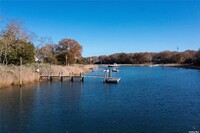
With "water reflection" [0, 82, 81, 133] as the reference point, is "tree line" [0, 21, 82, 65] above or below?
above

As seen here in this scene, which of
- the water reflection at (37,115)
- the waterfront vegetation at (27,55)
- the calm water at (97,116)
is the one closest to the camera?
the calm water at (97,116)

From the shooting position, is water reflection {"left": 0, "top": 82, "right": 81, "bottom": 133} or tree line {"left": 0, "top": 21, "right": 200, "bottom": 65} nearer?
water reflection {"left": 0, "top": 82, "right": 81, "bottom": 133}

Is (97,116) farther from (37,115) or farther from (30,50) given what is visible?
(30,50)

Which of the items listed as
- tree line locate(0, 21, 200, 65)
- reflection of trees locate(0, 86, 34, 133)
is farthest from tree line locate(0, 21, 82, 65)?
reflection of trees locate(0, 86, 34, 133)

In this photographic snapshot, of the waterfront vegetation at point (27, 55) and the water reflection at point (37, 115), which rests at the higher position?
the waterfront vegetation at point (27, 55)

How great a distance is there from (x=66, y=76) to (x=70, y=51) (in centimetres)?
2902

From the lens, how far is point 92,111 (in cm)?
1766

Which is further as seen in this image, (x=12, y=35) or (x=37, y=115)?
(x=12, y=35)

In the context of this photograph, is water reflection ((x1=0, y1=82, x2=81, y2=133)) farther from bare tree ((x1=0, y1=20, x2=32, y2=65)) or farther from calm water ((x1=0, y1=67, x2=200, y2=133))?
bare tree ((x1=0, y1=20, x2=32, y2=65))

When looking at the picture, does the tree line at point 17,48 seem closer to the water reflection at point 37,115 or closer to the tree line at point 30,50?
the tree line at point 30,50

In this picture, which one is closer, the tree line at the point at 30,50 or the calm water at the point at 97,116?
the calm water at the point at 97,116

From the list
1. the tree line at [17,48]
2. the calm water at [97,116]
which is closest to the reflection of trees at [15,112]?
the calm water at [97,116]

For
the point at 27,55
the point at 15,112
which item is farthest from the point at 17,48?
the point at 15,112

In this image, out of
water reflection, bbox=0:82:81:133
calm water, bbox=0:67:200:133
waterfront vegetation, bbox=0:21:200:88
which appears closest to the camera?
calm water, bbox=0:67:200:133
